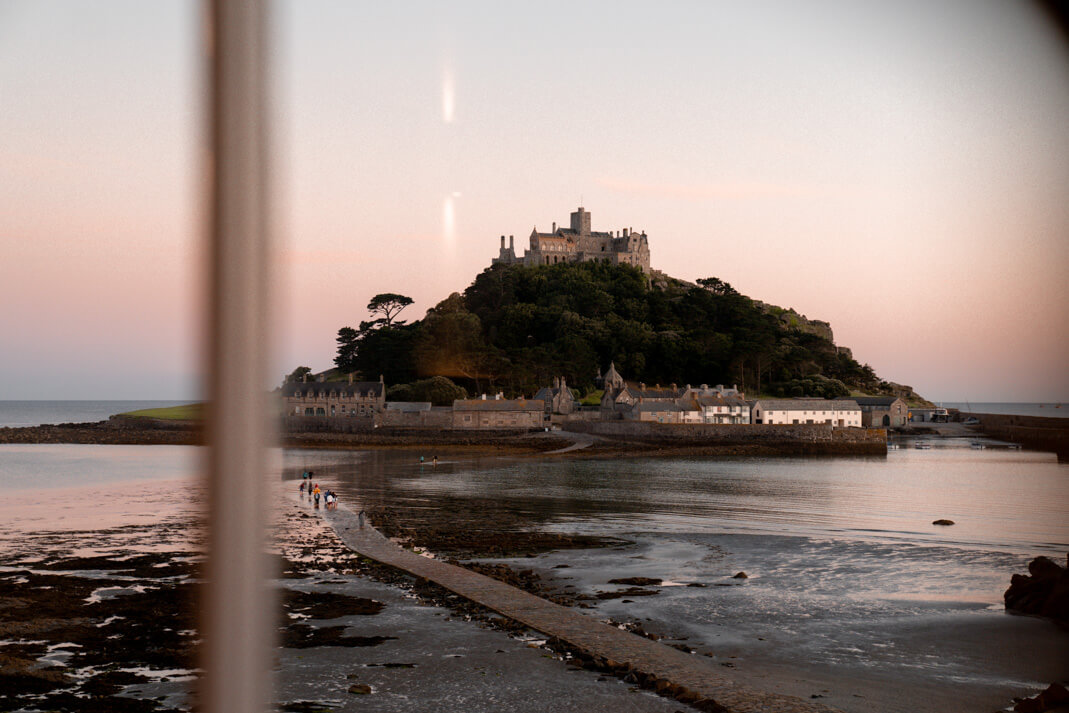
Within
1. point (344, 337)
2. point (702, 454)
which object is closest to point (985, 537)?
point (702, 454)

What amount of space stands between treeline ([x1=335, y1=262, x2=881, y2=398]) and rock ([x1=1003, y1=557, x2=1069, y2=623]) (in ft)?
198

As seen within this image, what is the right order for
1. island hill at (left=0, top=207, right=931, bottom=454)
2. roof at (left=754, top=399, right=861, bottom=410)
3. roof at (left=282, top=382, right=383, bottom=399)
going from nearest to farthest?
island hill at (left=0, top=207, right=931, bottom=454), roof at (left=754, top=399, right=861, bottom=410), roof at (left=282, top=382, right=383, bottom=399)

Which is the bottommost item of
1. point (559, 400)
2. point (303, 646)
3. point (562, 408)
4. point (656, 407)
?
point (303, 646)

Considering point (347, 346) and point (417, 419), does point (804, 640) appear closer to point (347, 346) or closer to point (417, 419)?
point (417, 419)

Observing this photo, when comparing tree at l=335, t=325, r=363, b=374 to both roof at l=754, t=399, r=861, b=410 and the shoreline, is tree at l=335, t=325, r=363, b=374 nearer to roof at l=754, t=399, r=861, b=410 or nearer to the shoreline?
the shoreline

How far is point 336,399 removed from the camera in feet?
235

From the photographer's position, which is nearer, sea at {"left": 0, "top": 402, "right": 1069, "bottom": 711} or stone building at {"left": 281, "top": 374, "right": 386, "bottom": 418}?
sea at {"left": 0, "top": 402, "right": 1069, "bottom": 711}

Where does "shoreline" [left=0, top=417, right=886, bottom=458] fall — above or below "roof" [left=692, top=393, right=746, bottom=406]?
below

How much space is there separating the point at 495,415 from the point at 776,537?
43.9 m

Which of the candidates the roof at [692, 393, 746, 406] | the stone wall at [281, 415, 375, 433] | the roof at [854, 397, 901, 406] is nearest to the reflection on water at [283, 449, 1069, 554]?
the roof at [692, 393, 746, 406]

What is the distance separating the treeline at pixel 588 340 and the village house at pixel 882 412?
12.3 feet

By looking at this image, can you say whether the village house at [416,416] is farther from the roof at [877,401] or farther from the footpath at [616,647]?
the footpath at [616,647]

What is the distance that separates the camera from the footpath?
29.3 ft

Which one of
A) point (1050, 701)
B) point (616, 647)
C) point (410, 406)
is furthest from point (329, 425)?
point (1050, 701)
